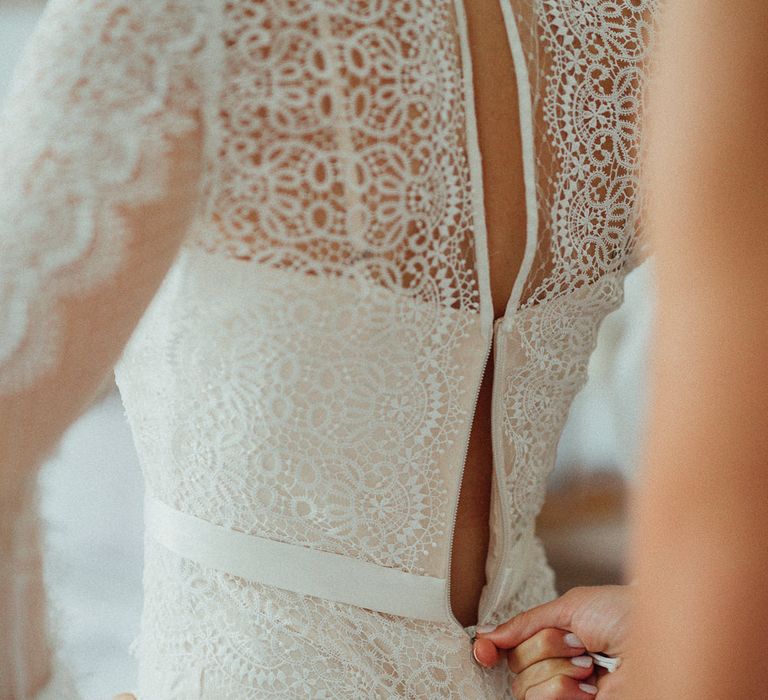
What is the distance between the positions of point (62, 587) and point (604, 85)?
0.58 meters

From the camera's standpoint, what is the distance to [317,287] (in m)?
0.60

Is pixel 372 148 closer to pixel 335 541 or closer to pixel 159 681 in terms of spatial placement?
pixel 335 541

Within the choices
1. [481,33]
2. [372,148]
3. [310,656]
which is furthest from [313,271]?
[310,656]

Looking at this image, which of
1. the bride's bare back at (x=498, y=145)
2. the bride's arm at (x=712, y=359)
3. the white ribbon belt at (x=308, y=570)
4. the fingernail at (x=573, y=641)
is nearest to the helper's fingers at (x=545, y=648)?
the fingernail at (x=573, y=641)

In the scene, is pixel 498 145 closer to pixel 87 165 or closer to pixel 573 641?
pixel 87 165

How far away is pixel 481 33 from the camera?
61cm

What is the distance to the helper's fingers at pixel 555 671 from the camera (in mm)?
756

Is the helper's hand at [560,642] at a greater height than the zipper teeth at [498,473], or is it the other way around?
the zipper teeth at [498,473]

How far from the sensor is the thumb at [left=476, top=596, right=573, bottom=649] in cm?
76

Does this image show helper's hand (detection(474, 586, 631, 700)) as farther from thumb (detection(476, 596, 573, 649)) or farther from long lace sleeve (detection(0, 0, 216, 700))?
long lace sleeve (detection(0, 0, 216, 700))

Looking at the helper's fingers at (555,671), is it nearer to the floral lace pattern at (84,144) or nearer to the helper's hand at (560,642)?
the helper's hand at (560,642)

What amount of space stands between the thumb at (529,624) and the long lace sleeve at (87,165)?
0.43 meters

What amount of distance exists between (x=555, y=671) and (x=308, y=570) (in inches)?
9.7

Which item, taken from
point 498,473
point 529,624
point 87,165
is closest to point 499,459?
point 498,473
